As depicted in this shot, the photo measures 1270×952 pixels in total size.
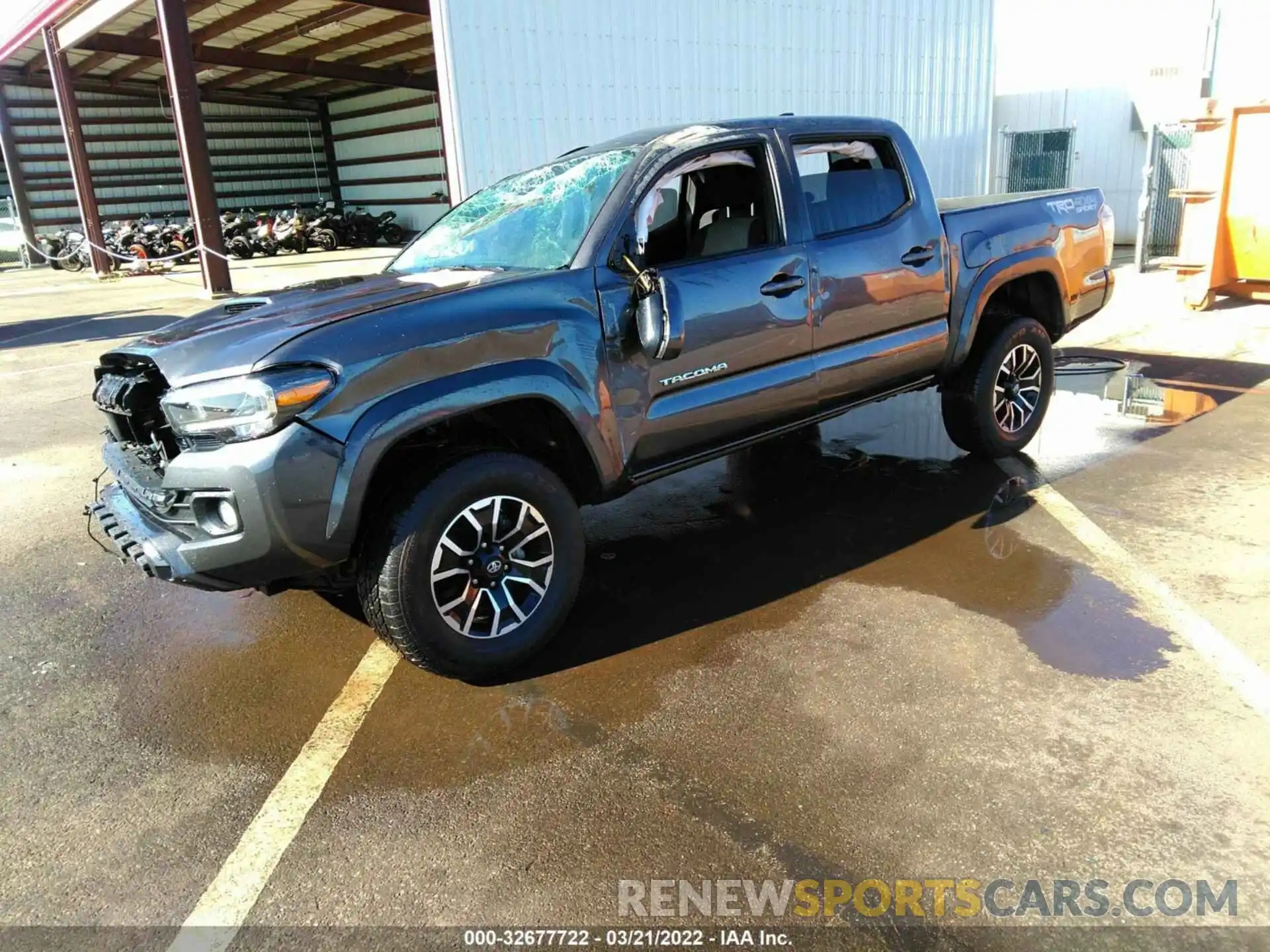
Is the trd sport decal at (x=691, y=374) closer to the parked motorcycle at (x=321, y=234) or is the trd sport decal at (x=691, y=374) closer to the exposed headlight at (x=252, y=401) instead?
the exposed headlight at (x=252, y=401)

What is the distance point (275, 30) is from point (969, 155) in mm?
15752

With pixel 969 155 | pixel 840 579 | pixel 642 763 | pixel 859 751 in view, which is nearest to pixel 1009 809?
pixel 859 751

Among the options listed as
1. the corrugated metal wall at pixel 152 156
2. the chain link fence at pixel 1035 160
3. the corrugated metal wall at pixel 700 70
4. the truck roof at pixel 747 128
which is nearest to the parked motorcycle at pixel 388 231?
the corrugated metal wall at pixel 152 156

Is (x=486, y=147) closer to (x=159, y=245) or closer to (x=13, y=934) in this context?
(x=13, y=934)

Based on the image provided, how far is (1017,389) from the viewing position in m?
5.38

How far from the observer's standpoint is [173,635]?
3.96 meters

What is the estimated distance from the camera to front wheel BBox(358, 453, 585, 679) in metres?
3.14

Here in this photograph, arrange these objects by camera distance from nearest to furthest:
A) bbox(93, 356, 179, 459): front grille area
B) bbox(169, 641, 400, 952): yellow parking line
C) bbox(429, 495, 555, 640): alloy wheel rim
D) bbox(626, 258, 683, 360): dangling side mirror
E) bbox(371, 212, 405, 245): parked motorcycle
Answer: bbox(169, 641, 400, 952): yellow parking line
bbox(429, 495, 555, 640): alloy wheel rim
bbox(93, 356, 179, 459): front grille area
bbox(626, 258, 683, 360): dangling side mirror
bbox(371, 212, 405, 245): parked motorcycle

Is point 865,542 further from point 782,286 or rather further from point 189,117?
point 189,117

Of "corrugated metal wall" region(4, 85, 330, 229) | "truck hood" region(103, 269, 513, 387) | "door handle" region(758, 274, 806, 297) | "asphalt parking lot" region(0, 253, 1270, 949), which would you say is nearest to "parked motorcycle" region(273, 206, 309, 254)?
"corrugated metal wall" region(4, 85, 330, 229)

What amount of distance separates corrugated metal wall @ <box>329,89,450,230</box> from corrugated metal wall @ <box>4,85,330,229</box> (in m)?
1.44

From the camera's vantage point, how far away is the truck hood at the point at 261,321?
3.06m

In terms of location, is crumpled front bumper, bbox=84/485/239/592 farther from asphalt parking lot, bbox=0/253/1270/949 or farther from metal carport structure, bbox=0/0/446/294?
metal carport structure, bbox=0/0/446/294

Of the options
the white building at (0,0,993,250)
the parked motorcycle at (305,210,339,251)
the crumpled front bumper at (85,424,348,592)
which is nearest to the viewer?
the crumpled front bumper at (85,424,348,592)
